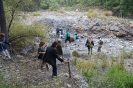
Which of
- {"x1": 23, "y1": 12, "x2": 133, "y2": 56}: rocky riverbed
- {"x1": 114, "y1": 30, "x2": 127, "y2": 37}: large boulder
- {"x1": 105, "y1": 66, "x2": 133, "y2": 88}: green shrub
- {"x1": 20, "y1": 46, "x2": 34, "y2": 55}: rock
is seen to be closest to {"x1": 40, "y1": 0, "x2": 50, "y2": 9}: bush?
{"x1": 23, "y1": 12, "x2": 133, "y2": 56}: rocky riverbed

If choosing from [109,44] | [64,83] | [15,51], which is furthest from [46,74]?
[109,44]

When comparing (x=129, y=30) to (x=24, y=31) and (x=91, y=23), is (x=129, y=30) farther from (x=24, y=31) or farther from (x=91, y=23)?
(x=24, y=31)

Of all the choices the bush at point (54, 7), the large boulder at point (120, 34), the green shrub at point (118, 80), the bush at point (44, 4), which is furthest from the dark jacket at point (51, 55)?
the bush at point (44, 4)

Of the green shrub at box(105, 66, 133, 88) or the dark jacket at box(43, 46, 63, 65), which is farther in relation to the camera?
the dark jacket at box(43, 46, 63, 65)

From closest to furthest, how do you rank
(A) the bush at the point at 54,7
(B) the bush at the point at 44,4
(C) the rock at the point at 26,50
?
(C) the rock at the point at 26,50, (A) the bush at the point at 54,7, (B) the bush at the point at 44,4

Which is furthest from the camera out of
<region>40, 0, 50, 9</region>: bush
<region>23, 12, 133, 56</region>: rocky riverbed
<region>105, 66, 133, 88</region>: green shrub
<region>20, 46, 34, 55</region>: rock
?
<region>40, 0, 50, 9</region>: bush

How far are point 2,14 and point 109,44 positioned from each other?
41.3 feet

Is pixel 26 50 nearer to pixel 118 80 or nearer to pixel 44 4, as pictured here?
pixel 118 80

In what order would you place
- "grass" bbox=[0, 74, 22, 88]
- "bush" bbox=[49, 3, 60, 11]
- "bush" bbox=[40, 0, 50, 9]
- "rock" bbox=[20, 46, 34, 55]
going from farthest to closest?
"bush" bbox=[40, 0, 50, 9] < "bush" bbox=[49, 3, 60, 11] < "rock" bbox=[20, 46, 34, 55] < "grass" bbox=[0, 74, 22, 88]

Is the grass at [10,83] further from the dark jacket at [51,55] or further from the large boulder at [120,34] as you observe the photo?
the large boulder at [120,34]

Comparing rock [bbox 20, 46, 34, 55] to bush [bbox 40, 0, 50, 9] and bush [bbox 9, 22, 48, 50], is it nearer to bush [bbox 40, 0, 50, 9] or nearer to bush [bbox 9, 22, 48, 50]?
bush [bbox 9, 22, 48, 50]

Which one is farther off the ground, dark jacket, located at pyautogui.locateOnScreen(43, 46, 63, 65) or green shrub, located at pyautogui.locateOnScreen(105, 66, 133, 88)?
dark jacket, located at pyautogui.locateOnScreen(43, 46, 63, 65)

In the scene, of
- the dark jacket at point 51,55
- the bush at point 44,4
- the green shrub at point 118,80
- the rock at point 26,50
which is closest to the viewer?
the green shrub at point 118,80

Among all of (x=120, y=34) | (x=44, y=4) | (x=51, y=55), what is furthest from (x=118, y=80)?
(x=44, y=4)
